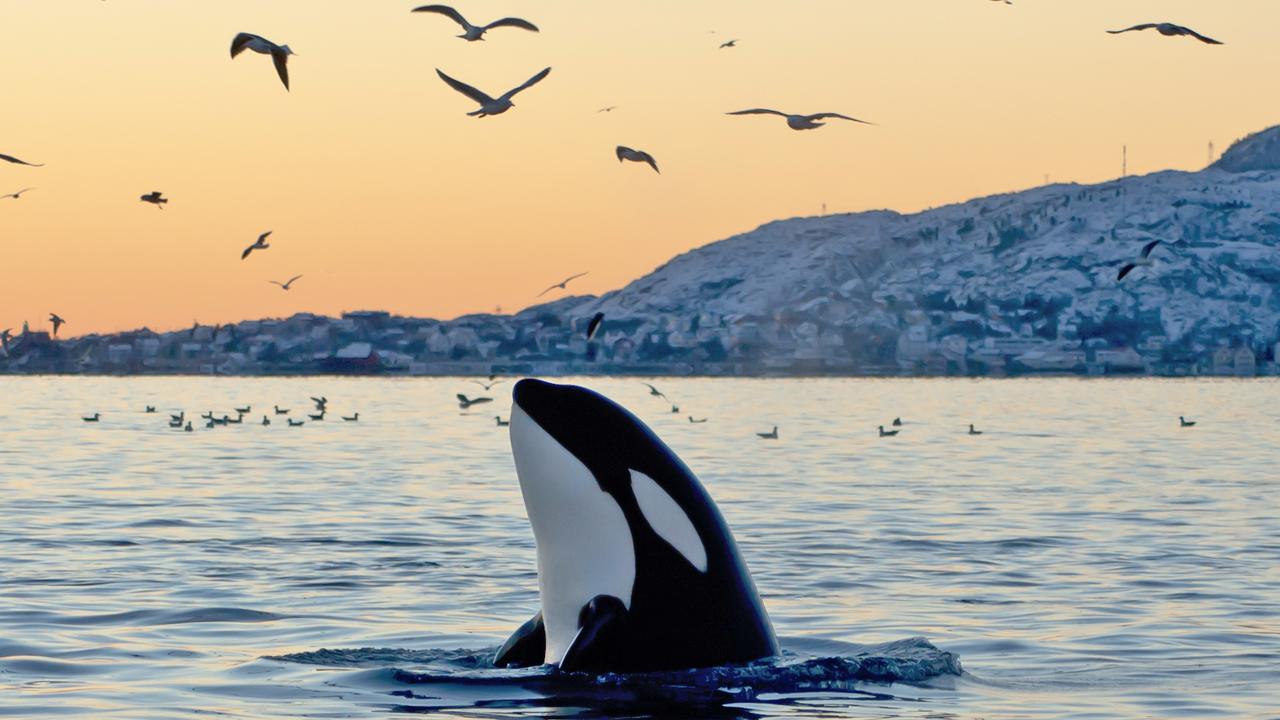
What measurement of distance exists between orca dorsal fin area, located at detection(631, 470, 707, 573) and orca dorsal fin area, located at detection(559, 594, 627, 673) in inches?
16.7

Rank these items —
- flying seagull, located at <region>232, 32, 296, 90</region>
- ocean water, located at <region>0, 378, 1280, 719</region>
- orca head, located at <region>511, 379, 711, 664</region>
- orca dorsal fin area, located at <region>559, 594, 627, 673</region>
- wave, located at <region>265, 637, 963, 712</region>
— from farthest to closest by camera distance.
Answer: flying seagull, located at <region>232, 32, 296, 90</region> < ocean water, located at <region>0, 378, 1280, 719</region> < wave, located at <region>265, 637, 963, 712</region> < orca head, located at <region>511, 379, 711, 664</region> < orca dorsal fin area, located at <region>559, 594, 627, 673</region>

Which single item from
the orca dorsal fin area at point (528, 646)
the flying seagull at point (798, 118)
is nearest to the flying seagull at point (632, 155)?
the flying seagull at point (798, 118)

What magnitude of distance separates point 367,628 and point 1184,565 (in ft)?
31.4

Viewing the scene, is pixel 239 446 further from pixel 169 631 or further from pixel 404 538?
pixel 169 631

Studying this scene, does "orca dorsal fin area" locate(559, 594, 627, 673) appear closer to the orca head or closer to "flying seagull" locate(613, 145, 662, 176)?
the orca head

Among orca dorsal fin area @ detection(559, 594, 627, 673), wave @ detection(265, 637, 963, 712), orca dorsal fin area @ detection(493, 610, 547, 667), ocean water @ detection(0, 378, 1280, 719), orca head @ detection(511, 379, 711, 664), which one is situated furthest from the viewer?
ocean water @ detection(0, 378, 1280, 719)

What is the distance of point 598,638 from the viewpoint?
9.43 meters

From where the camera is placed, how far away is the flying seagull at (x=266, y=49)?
55.4 ft

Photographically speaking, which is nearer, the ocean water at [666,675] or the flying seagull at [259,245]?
the ocean water at [666,675]

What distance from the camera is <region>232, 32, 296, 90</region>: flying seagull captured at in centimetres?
1688

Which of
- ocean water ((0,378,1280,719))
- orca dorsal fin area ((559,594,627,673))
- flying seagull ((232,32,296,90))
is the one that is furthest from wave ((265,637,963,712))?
flying seagull ((232,32,296,90))

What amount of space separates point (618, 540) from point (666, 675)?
819mm

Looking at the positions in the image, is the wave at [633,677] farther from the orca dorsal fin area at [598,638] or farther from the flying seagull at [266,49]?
the flying seagull at [266,49]

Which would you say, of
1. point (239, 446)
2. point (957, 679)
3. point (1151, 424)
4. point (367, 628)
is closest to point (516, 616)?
point (367, 628)
